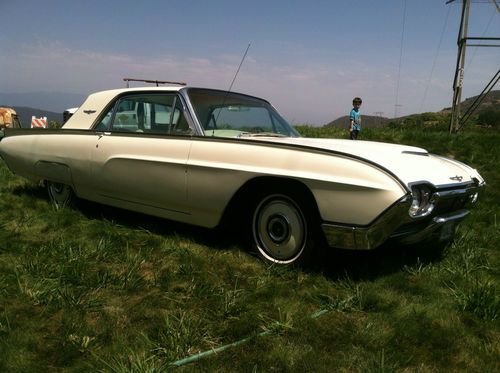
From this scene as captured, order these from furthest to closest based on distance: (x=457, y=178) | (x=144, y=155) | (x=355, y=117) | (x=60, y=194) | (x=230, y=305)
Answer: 1. (x=355, y=117)
2. (x=60, y=194)
3. (x=144, y=155)
4. (x=457, y=178)
5. (x=230, y=305)

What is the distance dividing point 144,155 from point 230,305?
5.60ft

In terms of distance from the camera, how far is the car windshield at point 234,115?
3.53 m

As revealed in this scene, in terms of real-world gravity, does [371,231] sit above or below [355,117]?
below

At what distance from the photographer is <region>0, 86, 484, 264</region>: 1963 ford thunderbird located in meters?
2.55

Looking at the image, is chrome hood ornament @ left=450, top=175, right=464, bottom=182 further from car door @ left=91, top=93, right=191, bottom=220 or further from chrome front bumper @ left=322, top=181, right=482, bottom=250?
car door @ left=91, top=93, right=191, bottom=220

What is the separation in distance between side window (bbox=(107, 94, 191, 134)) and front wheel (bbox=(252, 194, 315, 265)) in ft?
3.07

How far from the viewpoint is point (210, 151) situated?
3.19m

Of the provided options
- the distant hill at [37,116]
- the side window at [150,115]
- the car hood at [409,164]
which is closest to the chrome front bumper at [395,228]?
the car hood at [409,164]

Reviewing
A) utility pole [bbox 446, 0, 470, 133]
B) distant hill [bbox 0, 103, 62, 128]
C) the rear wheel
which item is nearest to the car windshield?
the rear wheel

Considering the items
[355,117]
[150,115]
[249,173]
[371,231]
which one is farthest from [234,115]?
[355,117]

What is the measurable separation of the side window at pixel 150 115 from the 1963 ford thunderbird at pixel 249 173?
10 mm

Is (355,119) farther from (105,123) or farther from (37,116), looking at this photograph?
(37,116)

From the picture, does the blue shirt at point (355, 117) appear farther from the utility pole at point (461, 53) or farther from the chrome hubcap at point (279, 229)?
the chrome hubcap at point (279, 229)

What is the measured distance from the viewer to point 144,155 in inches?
140
